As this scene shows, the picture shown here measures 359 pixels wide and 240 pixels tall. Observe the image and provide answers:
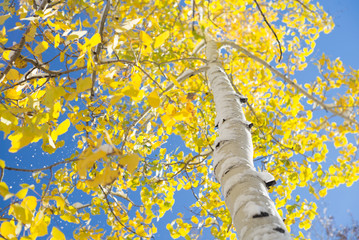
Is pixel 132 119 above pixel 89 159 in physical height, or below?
above

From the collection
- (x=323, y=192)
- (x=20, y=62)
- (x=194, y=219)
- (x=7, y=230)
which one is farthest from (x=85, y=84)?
(x=323, y=192)

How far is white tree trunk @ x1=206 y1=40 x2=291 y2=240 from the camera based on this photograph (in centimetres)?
95

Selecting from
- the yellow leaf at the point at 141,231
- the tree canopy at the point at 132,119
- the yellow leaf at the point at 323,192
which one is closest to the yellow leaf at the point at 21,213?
the tree canopy at the point at 132,119

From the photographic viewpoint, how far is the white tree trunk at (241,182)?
0.95 m

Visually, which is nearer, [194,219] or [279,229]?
[279,229]

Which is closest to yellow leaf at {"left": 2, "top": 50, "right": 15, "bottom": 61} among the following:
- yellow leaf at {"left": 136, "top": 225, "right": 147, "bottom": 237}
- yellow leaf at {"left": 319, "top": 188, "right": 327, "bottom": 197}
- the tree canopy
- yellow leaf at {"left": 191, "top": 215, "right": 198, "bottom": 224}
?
the tree canopy

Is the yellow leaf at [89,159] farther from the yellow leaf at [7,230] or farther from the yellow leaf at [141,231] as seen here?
the yellow leaf at [141,231]

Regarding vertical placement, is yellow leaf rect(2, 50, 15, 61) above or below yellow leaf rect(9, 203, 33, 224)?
above

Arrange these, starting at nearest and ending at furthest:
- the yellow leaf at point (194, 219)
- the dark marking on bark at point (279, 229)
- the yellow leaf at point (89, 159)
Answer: the yellow leaf at point (89, 159)
the dark marking on bark at point (279, 229)
the yellow leaf at point (194, 219)

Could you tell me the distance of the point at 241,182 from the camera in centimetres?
118

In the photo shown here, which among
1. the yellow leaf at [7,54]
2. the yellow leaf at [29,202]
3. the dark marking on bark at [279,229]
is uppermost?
the yellow leaf at [7,54]

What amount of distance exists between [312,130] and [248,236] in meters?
3.51

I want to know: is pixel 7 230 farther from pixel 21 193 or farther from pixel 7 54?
pixel 7 54

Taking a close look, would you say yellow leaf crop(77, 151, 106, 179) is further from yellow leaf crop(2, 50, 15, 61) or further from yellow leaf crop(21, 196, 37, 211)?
yellow leaf crop(2, 50, 15, 61)
